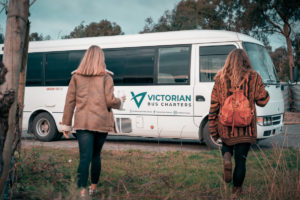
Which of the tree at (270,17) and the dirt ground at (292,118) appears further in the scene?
the tree at (270,17)

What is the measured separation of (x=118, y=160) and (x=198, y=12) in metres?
30.6

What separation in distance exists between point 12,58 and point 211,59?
701cm

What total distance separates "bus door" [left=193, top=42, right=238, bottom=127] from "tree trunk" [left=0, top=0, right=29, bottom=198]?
261 inches

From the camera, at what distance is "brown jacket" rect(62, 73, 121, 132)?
14.2ft

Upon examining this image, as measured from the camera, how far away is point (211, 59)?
372 inches

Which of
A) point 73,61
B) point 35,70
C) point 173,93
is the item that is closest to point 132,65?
point 173,93

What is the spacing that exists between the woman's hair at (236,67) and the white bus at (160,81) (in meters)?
4.63

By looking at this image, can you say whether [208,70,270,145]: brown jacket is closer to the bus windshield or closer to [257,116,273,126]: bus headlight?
[257,116,273,126]: bus headlight

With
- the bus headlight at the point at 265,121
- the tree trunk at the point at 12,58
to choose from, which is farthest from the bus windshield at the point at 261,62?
Answer: the tree trunk at the point at 12,58

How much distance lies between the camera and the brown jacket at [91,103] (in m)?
4.32

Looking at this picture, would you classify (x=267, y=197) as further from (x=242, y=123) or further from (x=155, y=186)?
(x=155, y=186)

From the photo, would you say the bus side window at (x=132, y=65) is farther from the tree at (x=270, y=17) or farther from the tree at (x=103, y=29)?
the tree at (x=103, y=29)

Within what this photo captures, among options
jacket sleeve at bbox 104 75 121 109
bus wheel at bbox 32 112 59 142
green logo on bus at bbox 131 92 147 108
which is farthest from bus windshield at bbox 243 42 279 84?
bus wheel at bbox 32 112 59 142

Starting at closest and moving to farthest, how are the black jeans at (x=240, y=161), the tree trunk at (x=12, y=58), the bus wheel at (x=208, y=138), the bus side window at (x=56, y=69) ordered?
the tree trunk at (x=12, y=58) → the black jeans at (x=240, y=161) → the bus wheel at (x=208, y=138) → the bus side window at (x=56, y=69)
